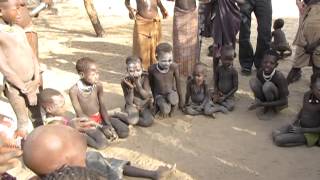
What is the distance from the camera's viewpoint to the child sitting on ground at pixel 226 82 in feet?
16.7

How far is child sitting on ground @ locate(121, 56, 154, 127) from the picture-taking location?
15.7 feet

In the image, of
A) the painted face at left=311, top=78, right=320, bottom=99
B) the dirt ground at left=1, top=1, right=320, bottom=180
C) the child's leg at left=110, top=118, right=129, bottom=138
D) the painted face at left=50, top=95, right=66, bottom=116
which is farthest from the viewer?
the child's leg at left=110, top=118, right=129, bottom=138

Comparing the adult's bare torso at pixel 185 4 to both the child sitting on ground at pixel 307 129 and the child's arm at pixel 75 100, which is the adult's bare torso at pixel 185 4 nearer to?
the child's arm at pixel 75 100

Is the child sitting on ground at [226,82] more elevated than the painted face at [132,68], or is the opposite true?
the painted face at [132,68]

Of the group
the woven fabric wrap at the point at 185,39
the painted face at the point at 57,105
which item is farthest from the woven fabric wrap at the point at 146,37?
the painted face at the point at 57,105

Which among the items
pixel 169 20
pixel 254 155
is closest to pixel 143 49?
pixel 254 155

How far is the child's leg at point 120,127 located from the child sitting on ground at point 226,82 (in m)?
1.08

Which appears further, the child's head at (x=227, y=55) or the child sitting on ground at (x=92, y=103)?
the child's head at (x=227, y=55)

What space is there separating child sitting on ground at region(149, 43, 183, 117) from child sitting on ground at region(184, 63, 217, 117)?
123 mm

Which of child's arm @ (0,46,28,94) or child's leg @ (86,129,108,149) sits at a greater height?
child's arm @ (0,46,28,94)

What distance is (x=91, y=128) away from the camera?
446 centimetres

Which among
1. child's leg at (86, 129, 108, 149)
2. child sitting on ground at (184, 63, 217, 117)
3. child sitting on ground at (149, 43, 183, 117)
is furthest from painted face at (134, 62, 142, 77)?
child's leg at (86, 129, 108, 149)

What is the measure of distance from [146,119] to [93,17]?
3.81 metres

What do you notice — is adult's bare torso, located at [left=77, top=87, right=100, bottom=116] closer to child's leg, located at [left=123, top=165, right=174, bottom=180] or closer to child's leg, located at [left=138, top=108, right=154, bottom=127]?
child's leg, located at [left=138, top=108, right=154, bottom=127]
